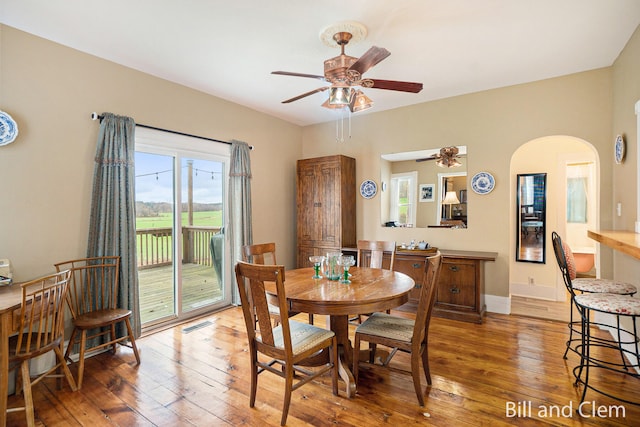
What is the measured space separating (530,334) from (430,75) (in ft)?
9.87

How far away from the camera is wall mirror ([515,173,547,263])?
15.5ft

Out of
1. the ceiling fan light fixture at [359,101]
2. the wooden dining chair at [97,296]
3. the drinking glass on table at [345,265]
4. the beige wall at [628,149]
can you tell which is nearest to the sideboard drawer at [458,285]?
A: the beige wall at [628,149]

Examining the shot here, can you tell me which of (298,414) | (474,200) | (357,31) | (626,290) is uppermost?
(357,31)

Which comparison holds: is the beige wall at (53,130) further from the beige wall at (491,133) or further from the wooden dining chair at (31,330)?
the beige wall at (491,133)

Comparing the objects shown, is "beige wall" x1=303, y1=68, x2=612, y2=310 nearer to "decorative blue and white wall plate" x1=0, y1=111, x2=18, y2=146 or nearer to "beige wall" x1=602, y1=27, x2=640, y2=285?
"beige wall" x1=602, y1=27, x2=640, y2=285

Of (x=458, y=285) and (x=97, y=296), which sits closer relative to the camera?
(x=97, y=296)

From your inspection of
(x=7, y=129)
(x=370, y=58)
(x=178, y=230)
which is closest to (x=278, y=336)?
(x=370, y=58)

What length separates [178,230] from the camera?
3.86 m

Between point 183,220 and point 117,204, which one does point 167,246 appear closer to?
point 183,220

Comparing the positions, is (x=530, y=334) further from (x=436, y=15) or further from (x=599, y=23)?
(x=436, y=15)

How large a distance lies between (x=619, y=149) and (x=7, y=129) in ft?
17.8

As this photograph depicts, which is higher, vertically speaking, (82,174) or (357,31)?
(357,31)

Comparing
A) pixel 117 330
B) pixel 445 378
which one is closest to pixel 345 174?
pixel 445 378

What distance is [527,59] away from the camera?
3299 mm
